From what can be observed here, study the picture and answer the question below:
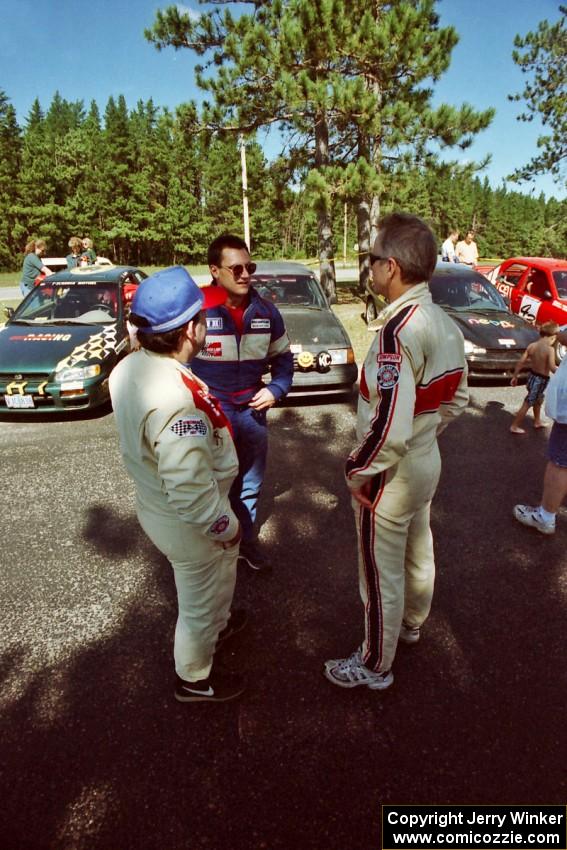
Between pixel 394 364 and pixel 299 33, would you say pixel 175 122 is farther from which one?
pixel 394 364

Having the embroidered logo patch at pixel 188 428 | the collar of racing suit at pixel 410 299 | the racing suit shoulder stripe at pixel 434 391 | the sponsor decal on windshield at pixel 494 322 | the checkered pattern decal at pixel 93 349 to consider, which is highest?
the collar of racing suit at pixel 410 299

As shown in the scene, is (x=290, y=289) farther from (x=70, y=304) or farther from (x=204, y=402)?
(x=204, y=402)

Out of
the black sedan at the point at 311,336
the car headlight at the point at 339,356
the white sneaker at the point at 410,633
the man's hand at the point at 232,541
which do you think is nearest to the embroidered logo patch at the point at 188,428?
the man's hand at the point at 232,541

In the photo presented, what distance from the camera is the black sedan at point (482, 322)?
7.45m

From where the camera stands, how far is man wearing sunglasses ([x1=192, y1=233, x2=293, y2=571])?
2.86 meters

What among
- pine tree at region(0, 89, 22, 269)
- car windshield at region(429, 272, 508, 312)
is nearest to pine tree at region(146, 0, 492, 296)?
car windshield at region(429, 272, 508, 312)

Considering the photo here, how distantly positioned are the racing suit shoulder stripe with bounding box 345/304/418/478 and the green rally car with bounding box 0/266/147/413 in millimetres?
5088

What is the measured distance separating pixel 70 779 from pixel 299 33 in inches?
532

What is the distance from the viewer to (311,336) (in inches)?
267

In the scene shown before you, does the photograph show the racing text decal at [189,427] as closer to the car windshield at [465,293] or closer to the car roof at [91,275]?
the car roof at [91,275]

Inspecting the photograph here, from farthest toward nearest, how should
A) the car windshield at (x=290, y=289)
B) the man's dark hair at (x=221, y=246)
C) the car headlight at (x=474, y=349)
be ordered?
the car windshield at (x=290, y=289) → the car headlight at (x=474, y=349) → the man's dark hair at (x=221, y=246)

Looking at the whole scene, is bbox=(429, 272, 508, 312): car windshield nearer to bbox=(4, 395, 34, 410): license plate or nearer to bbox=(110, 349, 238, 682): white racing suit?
bbox=(4, 395, 34, 410): license plate

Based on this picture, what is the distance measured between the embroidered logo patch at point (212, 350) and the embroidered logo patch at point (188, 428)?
1272 mm

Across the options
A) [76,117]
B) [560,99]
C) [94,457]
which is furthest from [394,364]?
[76,117]
